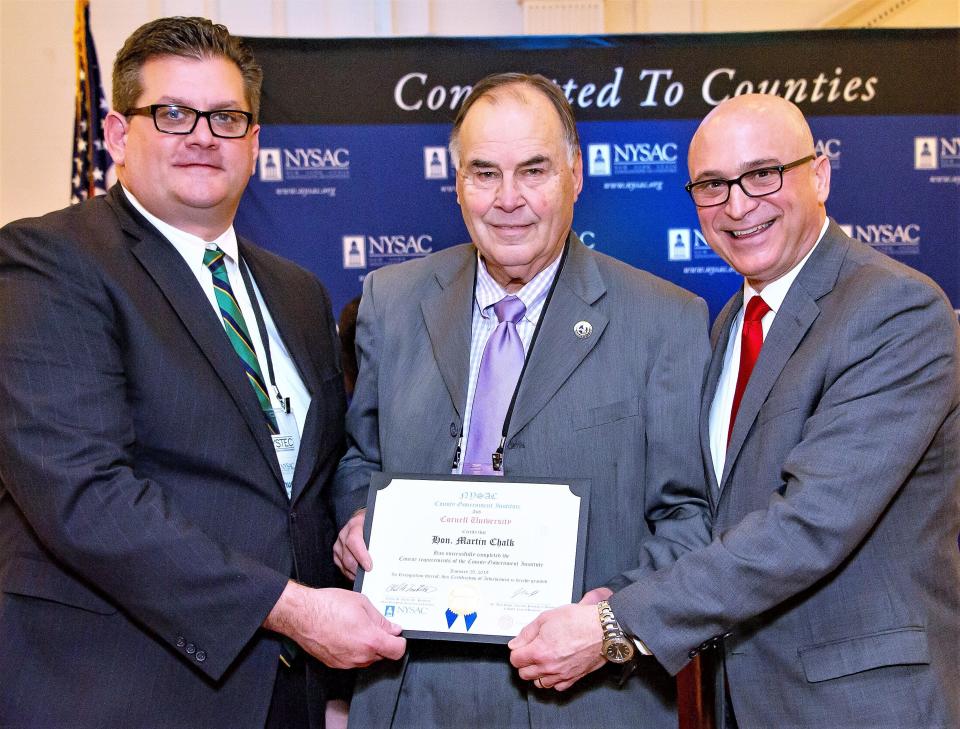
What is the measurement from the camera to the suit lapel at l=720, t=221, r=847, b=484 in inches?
100

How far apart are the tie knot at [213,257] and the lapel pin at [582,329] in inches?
40.5

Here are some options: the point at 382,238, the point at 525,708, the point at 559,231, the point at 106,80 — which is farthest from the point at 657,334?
the point at 106,80

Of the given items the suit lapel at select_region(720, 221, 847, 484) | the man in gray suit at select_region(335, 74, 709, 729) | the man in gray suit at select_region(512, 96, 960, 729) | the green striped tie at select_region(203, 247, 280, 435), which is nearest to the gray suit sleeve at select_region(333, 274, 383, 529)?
the man in gray suit at select_region(335, 74, 709, 729)

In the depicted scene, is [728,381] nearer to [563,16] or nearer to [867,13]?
[563,16]

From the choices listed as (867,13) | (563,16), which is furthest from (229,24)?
(867,13)

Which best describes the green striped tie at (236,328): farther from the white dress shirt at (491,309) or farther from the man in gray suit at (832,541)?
the man in gray suit at (832,541)

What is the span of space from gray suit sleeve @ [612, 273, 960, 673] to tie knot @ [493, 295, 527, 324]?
0.81 metres

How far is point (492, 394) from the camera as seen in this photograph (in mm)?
2648

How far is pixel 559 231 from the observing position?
2.76 metres

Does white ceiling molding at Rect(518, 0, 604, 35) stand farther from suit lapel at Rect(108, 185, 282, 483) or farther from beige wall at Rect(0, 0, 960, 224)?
suit lapel at Rect(108, 185, 282, 483)

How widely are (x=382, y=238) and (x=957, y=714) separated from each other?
4.10m

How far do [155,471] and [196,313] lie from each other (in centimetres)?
42

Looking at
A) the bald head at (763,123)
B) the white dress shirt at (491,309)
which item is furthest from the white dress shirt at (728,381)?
the white dress shirt at (491,309)

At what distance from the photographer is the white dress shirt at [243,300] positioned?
107 inches
